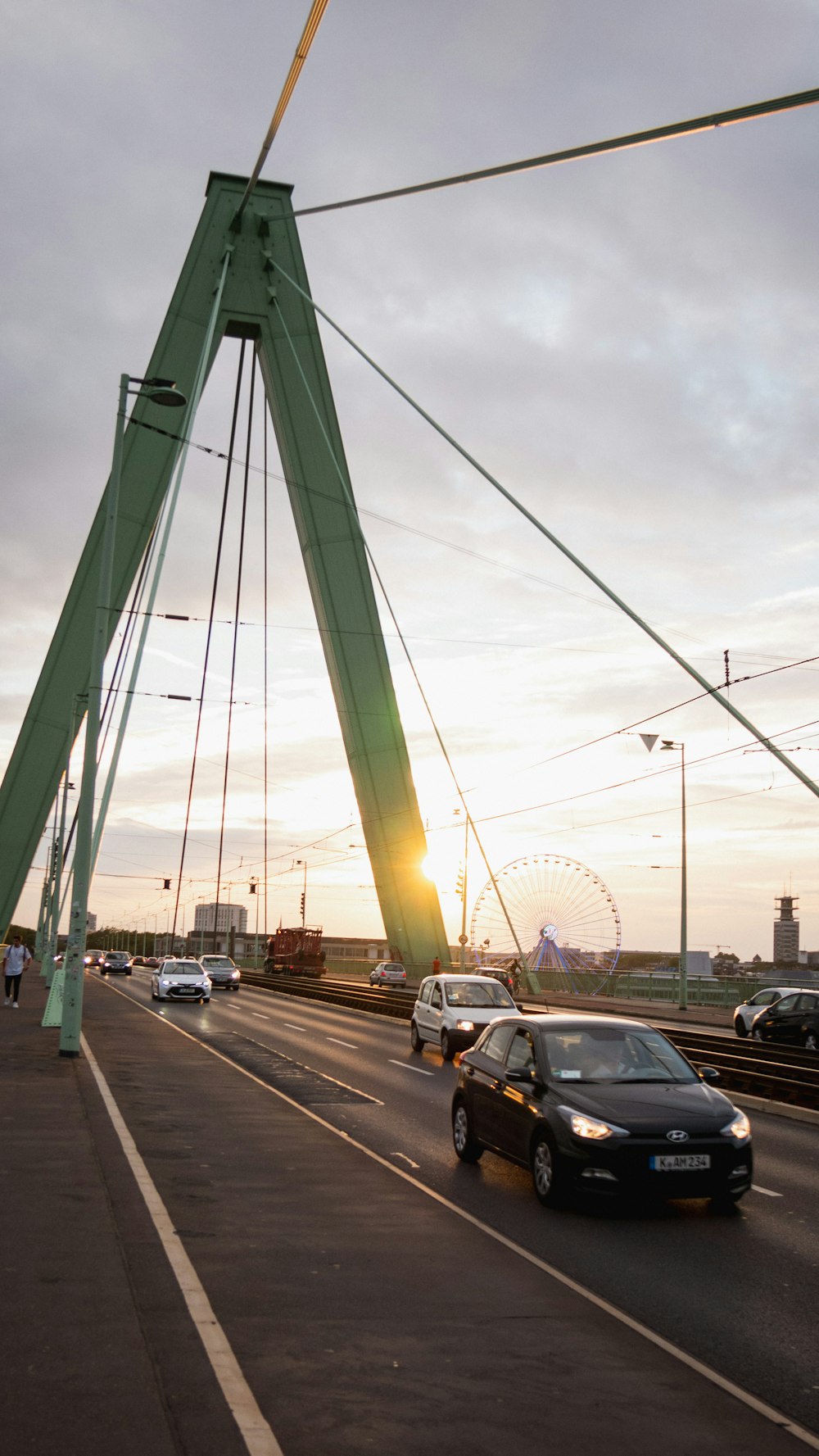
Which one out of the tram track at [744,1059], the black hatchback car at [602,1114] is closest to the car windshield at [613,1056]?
the black hatchback car at [602,1114]

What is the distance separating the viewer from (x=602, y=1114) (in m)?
9.04

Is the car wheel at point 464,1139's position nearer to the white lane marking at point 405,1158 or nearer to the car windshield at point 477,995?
the white lane marking at point 405,1158

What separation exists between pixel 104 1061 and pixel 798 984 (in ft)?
104

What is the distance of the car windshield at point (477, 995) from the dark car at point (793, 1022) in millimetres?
8769

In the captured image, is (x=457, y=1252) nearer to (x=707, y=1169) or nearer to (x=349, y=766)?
(x=707, y=1169)

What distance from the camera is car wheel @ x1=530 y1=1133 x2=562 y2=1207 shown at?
9.17 meters

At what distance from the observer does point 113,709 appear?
36656mm

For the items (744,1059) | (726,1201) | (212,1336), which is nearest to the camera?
(212,1336)

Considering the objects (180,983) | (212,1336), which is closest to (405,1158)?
(212,1336)

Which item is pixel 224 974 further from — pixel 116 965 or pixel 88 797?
pixel 88 797

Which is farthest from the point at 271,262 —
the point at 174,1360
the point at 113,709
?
the point at 174,1360

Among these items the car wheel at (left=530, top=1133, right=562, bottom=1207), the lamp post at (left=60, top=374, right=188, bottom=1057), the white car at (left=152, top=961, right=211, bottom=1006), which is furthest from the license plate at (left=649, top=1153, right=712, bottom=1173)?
the white car at (left=152, top=961, right=211, bottom=1006)

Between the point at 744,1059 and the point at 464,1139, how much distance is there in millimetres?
8866

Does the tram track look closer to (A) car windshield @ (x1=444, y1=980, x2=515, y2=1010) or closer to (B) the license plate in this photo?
(A) car windshield @ (x1=444, y1=980, x2=515, y2=1010)
